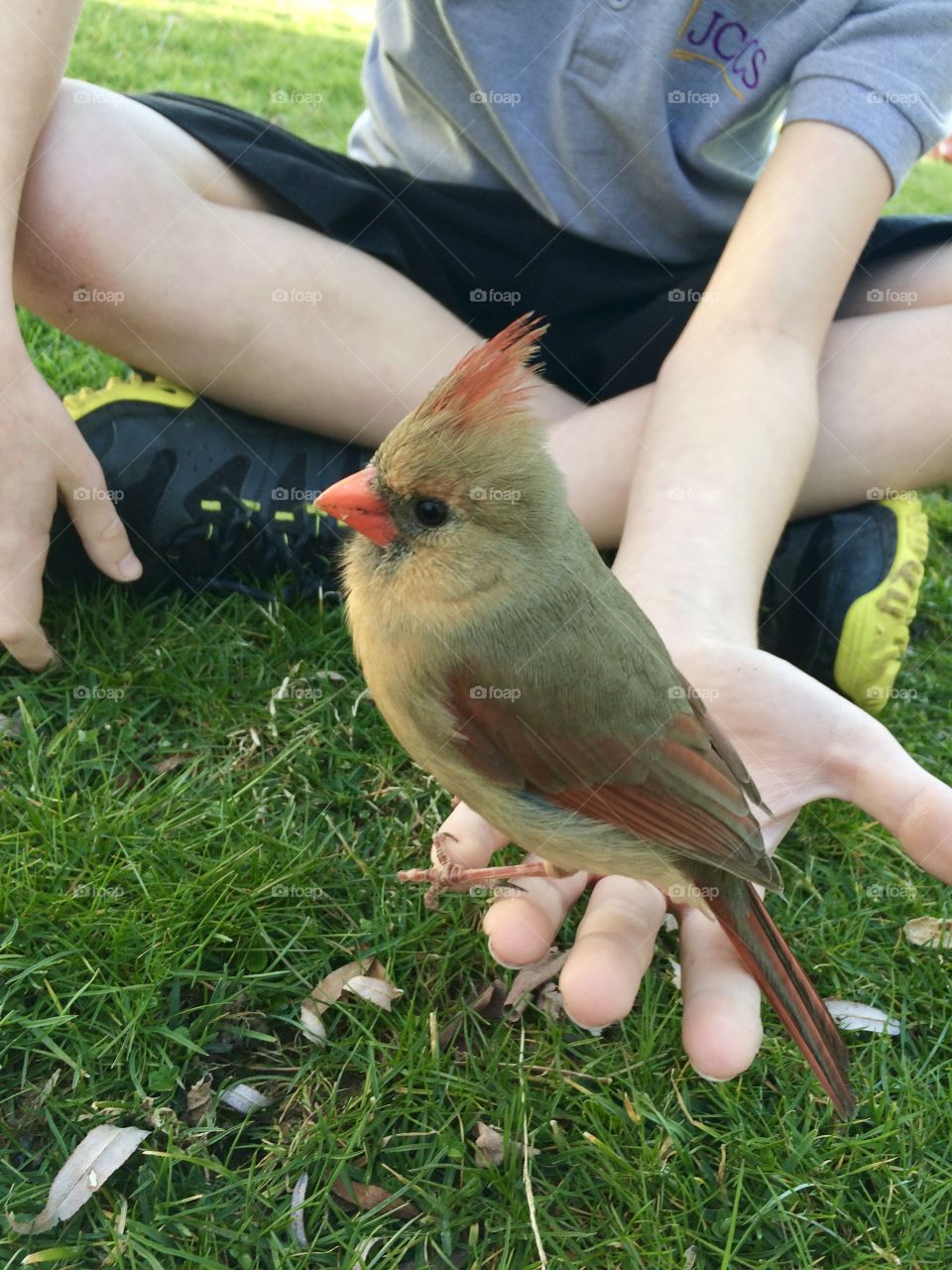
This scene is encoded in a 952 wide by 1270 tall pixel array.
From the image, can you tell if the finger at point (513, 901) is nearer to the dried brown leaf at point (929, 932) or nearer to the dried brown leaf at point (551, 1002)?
the dried brown leaf at point (551, 1002)

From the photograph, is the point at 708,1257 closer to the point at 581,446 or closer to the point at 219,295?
the point at 581,446

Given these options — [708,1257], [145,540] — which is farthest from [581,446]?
[708,1257]

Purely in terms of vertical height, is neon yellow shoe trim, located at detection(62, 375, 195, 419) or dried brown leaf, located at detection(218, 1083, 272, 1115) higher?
neon yellow shoe trim, located at detection(62, 375, 195, 419)

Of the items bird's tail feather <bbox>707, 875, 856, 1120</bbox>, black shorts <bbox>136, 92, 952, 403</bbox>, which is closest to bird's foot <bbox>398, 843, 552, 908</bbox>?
bird's tail feather <bbox>707, 875, 856, 1120</bbox>

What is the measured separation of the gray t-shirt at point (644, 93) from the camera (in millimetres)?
3113

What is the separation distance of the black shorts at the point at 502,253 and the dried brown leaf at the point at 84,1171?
2725mm

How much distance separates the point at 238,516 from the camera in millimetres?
3287

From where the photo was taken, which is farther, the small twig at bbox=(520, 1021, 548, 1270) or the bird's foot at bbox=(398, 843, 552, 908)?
the bird's foot at bbox=(398, 843, 552, 908)

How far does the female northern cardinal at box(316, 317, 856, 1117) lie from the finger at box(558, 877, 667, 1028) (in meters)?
0.12

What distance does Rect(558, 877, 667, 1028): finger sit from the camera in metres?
1.88

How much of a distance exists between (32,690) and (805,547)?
8.11ft

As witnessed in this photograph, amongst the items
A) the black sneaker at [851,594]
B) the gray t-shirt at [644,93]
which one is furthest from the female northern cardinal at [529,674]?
the gray t-shirt at [644,93]

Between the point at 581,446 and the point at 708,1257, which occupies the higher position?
the point at 581,446

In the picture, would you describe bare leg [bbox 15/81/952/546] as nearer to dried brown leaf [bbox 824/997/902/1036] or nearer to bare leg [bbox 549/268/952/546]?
bare leg [bbox 549/268/952/546]
